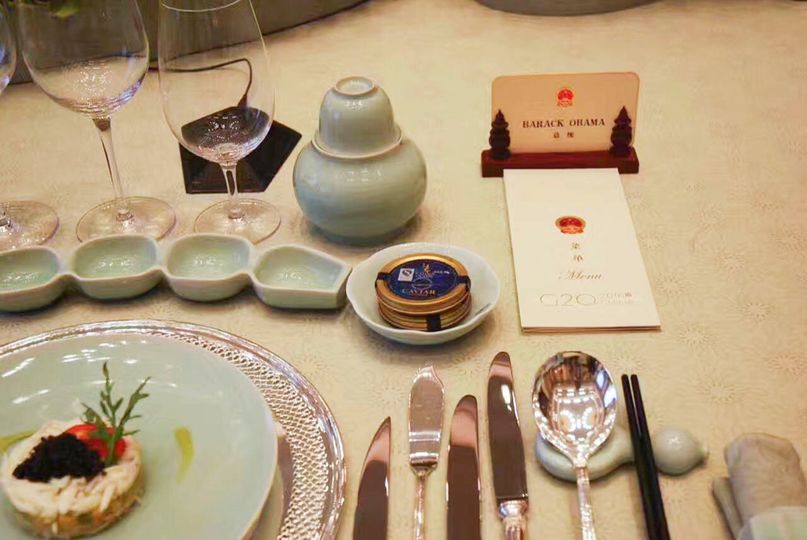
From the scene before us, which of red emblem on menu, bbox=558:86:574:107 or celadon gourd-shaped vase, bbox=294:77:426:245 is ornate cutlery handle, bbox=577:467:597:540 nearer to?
celadon gourd-shaped vase, bbox=294:77:426:245

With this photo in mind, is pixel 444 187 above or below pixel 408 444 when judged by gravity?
above

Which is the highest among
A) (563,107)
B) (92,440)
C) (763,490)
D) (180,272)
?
(563,107)

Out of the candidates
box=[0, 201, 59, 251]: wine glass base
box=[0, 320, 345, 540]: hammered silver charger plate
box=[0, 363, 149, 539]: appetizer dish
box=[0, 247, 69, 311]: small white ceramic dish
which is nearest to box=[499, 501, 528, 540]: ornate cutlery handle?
box=[0, 320, 345, 540]: hammered silver charger plate

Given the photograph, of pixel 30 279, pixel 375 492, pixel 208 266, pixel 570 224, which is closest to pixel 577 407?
pixel 375 492

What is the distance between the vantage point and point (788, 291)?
81 centimetres

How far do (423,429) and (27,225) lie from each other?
58 centimetres

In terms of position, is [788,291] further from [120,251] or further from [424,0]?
[424,0]

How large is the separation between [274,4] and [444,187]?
2.15ft

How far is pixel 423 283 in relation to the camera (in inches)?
29.5

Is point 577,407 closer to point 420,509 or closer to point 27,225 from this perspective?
point 420,509

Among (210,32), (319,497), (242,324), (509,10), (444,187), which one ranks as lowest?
(319,497)

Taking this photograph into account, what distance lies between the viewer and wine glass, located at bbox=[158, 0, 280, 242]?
0.84 metres

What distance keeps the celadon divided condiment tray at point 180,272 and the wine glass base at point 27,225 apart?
0.30 ft

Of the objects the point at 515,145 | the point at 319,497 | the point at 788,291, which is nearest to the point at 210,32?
the point at 515,145
